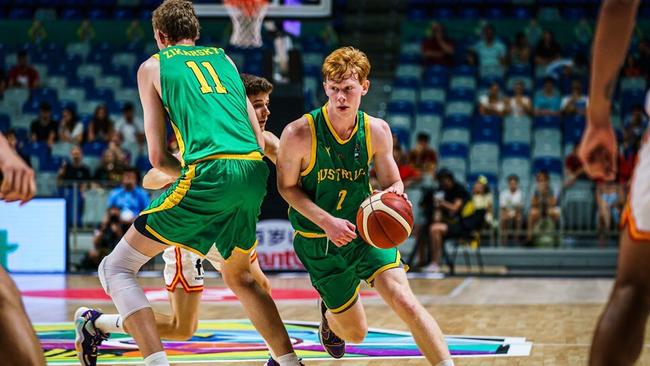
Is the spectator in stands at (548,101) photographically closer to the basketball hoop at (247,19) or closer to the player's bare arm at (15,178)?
the basketball hoop at (247,19)

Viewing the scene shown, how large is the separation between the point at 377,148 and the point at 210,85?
91cm

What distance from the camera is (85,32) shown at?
846 inches

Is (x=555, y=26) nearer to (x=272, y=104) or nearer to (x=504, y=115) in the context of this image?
(x=504, y=115)

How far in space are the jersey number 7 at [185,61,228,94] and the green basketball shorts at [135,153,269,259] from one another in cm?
35

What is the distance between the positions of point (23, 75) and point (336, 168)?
15631mm

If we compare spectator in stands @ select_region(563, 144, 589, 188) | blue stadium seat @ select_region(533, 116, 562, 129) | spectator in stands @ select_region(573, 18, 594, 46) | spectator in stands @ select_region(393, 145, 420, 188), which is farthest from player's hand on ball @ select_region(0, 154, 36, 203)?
spectator in stands @ select_region(573, 18, 594, 46)

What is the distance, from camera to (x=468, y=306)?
10156 mm

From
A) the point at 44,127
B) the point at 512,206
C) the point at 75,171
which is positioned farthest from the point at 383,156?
the point at 44,127

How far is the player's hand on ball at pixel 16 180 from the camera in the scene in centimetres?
321

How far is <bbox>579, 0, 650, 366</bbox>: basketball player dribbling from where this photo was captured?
3.21 meters

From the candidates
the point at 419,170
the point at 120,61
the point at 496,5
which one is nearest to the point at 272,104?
the point at 419,170

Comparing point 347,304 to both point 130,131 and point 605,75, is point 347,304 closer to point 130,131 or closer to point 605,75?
point 605,75

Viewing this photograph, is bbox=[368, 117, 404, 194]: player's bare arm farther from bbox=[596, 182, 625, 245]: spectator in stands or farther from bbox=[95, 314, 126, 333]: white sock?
bbox=[596, 182, 625, 245]: spectator in stands

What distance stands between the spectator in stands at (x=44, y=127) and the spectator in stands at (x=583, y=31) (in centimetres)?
981
